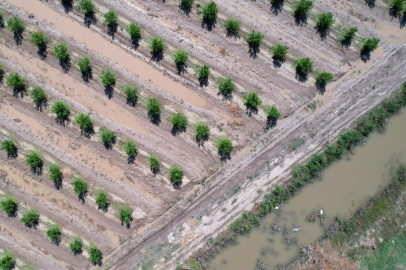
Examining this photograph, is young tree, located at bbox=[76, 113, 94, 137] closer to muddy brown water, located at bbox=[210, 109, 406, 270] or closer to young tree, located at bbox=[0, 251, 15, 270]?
young tree, located at bbox=[0, 251, 15, 270]

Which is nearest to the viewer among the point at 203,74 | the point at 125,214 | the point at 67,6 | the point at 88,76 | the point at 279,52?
the point at 125,214

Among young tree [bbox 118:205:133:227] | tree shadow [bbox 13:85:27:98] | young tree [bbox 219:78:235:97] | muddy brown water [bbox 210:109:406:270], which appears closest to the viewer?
young tree [bbox 118:205:133:227]

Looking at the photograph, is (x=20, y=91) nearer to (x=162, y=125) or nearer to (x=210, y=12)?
(x=162, y=125)

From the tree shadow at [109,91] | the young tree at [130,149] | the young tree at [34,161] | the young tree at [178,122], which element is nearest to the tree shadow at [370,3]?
the young tree at [178,122]

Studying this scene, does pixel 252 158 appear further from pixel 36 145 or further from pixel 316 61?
Result: pixel 36 145

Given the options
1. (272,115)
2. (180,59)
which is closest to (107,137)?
(180,59)

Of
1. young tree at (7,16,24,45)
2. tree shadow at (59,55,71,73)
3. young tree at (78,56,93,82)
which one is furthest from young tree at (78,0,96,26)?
young tree at (7,16,24,45)

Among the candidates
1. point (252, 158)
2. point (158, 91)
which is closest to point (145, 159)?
point (158, 91)
